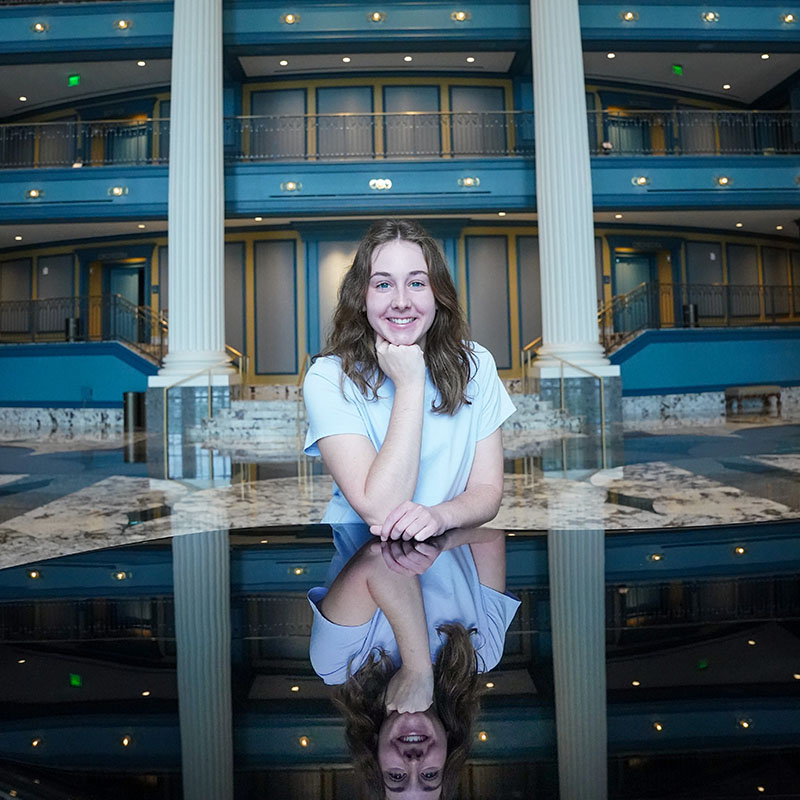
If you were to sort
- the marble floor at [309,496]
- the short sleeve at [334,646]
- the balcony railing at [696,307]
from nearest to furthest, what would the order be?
the short sleeve at [334,646] < the marble floor at [309,496] < the balcony railing at [696,307]

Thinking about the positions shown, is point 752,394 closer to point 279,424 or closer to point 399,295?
point 279,424

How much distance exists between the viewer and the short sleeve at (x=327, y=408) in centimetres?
191

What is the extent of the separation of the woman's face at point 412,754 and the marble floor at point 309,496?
275 cm

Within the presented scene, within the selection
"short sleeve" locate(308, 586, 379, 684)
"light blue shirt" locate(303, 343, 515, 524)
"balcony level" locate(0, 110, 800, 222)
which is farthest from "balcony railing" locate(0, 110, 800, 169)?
"short sleeve" locate(308, 586, 379, 684)

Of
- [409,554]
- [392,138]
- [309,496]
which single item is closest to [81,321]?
[392,138]

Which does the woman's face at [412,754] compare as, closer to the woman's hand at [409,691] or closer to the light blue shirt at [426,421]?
the woman's hand at [409,691]

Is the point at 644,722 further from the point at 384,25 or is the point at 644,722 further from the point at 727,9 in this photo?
the point at 727,9

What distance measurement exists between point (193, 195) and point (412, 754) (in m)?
14.1

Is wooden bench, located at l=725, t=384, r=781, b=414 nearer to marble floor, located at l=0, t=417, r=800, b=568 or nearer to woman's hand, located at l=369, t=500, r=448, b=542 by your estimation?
marble floor, located at l=0, t=417, r=800, b=568

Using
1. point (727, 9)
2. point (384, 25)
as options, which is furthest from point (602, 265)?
point (384, 25)

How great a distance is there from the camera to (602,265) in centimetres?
1934

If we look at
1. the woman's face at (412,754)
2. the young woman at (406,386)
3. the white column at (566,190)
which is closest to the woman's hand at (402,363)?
the young woman at (406,386)

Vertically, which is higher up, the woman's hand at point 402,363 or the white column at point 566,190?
the white column at point 566,190

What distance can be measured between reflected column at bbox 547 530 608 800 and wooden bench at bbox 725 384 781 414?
1713 cm
